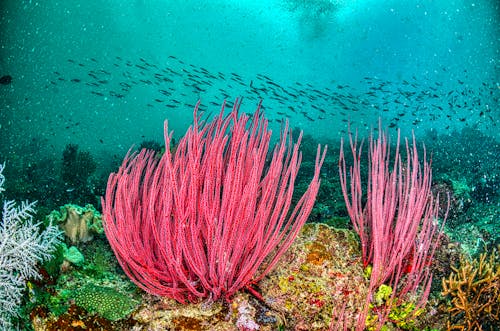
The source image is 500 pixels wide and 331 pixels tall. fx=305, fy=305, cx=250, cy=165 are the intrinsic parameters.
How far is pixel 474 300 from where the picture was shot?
2.88 meters

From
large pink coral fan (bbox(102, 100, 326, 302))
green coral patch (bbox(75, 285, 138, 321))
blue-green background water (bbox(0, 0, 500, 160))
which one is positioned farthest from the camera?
blue-green background water (bbox(0, 0, 500, 160))

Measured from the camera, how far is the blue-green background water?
60.7 meters

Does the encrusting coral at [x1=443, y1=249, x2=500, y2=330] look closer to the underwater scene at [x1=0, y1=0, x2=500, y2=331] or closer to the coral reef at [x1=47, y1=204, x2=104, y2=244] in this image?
the underwater scene at [x1=0, y1=0, x2=500, y2=331]

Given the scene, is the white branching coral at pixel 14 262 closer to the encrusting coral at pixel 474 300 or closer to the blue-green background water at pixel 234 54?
the encrusting coral at pixel 474 300

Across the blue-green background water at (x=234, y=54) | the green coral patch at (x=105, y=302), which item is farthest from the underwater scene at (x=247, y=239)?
the blue-green background water at (x=234, y=54)

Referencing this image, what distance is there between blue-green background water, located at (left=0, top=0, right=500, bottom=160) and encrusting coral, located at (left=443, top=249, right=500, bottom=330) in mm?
49560

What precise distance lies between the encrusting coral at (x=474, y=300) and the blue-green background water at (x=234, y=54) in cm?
4956

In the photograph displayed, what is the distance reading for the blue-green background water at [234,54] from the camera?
60.7 meters

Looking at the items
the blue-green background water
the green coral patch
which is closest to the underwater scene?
the green coral patch

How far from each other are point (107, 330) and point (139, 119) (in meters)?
84.1

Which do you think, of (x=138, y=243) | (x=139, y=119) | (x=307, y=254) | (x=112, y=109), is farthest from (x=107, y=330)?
(x=112, y=109)

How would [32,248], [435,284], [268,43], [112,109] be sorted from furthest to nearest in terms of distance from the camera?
[268,43] < [112,109] < [435,284] < [32,248]

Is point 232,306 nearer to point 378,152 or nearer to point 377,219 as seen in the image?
point 377,219

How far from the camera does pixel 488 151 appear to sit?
20.4 m
